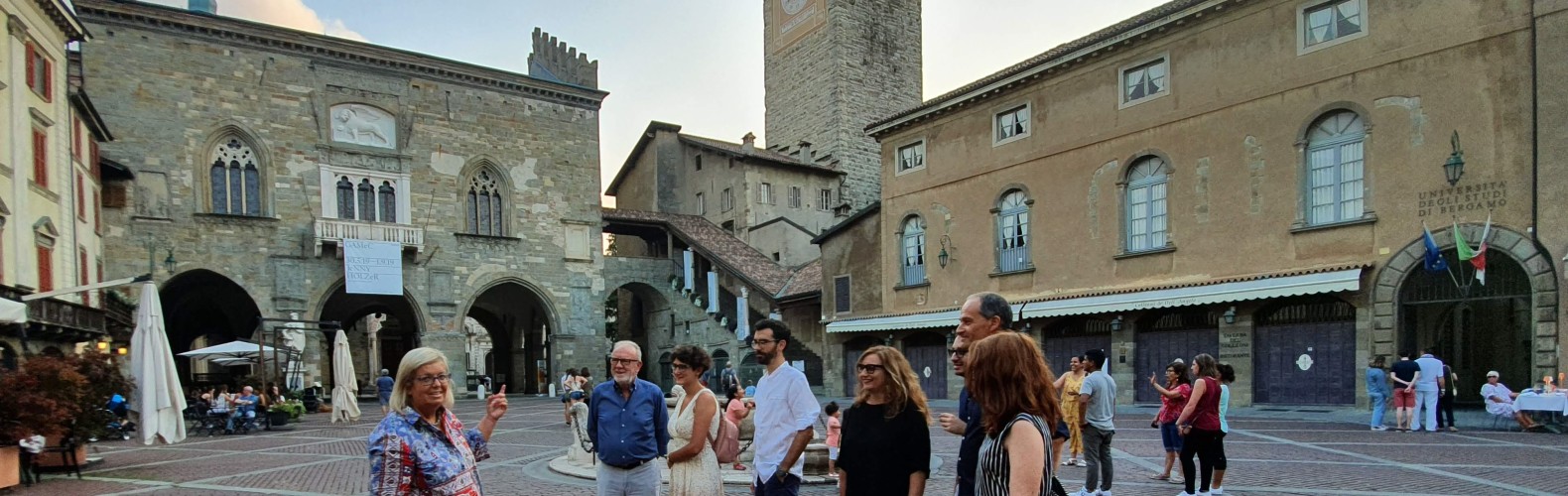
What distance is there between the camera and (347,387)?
888 inches

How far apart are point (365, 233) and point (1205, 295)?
27150 mm

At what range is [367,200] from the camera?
32.3 metres

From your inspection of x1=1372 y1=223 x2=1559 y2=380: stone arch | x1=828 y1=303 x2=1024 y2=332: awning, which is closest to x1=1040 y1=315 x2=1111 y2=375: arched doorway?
x1=828 y1=303 x2=1024 y2=332: awning

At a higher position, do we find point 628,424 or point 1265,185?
point 1265,185

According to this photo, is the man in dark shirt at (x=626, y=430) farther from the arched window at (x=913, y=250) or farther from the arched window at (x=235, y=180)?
the arched window at (x=235, y=180)

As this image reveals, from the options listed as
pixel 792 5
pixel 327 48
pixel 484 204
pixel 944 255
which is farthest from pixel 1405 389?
pixel 792 5

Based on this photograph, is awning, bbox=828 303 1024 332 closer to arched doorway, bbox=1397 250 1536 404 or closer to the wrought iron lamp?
the wrought iron lamp

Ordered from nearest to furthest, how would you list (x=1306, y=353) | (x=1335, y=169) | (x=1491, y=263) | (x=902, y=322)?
(x=1491, y=263) < (x=1335, y=169) < (x=1306, y=353) < (x=902, y=322)

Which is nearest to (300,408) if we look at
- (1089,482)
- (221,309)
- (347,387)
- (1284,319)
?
(347,387)

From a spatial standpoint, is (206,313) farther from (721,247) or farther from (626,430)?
(626,430)

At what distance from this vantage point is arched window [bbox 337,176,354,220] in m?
31.8

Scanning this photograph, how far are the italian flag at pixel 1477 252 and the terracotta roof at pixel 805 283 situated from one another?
19.0 m

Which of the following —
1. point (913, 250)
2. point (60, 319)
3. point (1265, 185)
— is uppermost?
point (1265, 185)

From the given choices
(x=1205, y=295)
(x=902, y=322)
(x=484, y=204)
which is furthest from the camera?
(x=484, y=204)
